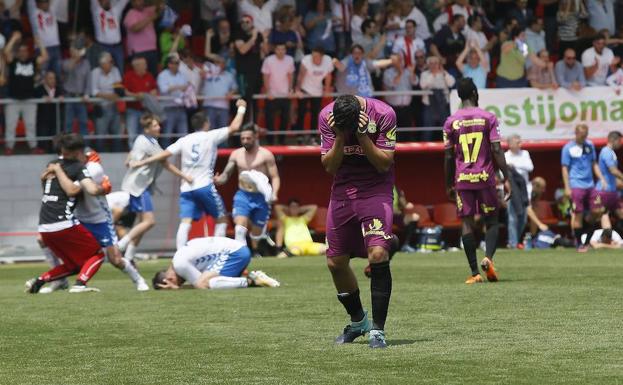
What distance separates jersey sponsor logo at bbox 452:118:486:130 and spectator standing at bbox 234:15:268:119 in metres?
9.98

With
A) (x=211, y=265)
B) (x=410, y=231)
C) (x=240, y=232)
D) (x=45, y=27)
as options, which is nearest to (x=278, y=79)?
(x=410, y=231)

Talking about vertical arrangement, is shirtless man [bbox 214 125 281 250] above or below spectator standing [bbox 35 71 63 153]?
below

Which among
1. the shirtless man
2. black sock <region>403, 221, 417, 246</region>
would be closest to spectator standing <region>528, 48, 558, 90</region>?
black sock <region>403, 221, 417, 246</region>

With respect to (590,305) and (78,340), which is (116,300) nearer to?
(78,340)

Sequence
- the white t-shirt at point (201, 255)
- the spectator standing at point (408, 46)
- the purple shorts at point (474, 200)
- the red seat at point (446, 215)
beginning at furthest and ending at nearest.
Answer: the red seat at point (446, 215)
the spectator standing at point (408, 46)
the white t-shirt at point (201, 255)
the purple shorts at point (474, 200)

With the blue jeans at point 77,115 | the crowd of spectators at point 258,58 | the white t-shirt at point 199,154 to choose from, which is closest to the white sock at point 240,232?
the white t-shirt at point 199,154

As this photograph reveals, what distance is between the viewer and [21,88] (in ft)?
75.4

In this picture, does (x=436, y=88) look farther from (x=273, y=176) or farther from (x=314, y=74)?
(x=273, y=176)

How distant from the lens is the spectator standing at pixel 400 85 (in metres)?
24.7

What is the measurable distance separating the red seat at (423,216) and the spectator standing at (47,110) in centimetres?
671

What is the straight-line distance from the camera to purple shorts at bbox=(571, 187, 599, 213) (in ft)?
77.4

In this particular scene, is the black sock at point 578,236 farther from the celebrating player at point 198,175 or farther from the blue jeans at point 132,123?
the blue jeans at point 132,123

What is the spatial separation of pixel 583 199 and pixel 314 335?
14326 mm

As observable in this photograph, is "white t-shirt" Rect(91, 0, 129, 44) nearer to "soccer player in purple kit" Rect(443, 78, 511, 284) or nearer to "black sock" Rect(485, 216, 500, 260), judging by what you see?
"soccer player in purple kit" Rect(443, 78, 511, 284)
